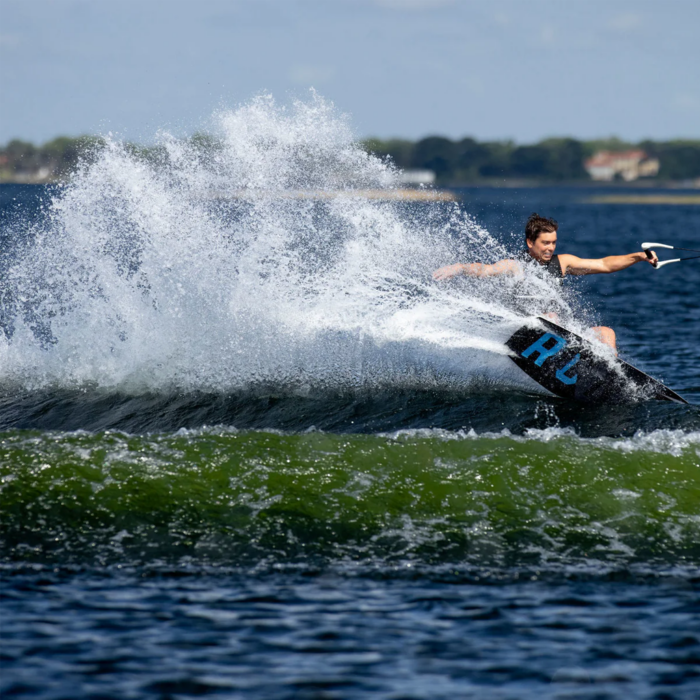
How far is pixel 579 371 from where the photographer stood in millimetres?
9812

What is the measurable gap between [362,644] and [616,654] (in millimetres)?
1338

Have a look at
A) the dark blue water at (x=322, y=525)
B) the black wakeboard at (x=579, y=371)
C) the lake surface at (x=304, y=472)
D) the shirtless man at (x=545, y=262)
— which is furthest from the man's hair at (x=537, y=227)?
the dark blue water at (x=322, y=525)

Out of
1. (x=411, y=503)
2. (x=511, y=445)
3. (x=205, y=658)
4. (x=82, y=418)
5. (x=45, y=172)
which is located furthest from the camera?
(x=45, y=172)

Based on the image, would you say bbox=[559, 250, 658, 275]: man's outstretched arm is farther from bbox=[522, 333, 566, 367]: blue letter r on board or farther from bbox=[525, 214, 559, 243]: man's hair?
bbox=[522, 333, 566, 367]: blue letter r on board

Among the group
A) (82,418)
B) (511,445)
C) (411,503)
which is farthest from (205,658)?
(82,418)

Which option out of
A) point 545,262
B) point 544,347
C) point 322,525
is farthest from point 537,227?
point 322,525

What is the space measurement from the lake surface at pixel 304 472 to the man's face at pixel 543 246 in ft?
1.33

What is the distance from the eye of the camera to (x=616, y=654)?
17.4 ft

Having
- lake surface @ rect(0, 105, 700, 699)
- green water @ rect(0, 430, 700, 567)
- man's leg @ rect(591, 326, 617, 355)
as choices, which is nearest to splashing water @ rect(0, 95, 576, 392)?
lake surface @ rect(0, 105, 700, 699)

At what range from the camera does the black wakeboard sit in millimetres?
9781

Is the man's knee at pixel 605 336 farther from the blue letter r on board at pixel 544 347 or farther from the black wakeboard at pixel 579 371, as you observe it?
the blue letter r on board at pixel 544 347

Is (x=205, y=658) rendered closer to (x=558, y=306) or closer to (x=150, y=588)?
(x=150, y=588)

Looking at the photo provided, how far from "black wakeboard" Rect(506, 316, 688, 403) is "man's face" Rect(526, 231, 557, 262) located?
0.68 m

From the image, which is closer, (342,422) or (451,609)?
(451,609)
